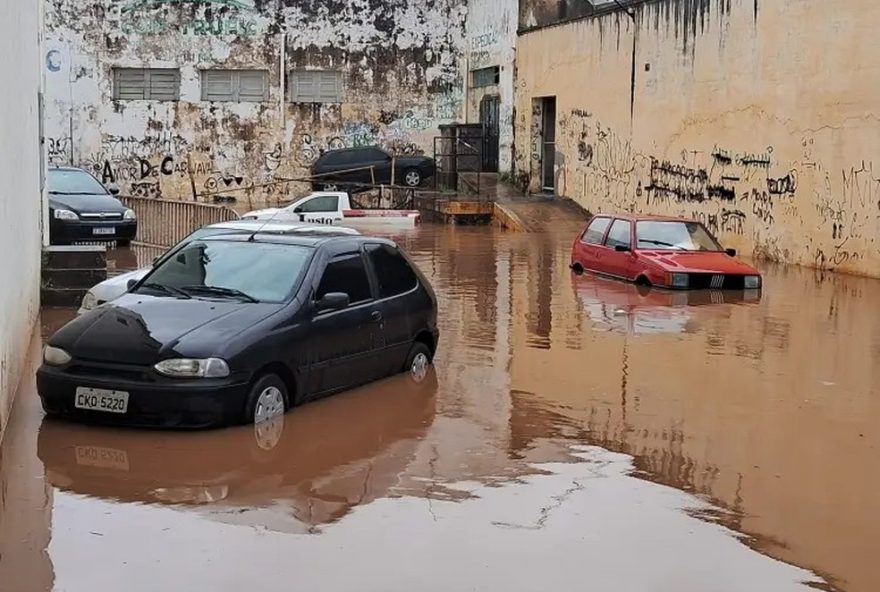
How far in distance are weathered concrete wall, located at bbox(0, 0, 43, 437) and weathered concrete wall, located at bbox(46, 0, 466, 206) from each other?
25.9 meters

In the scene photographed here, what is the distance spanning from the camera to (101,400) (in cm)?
840

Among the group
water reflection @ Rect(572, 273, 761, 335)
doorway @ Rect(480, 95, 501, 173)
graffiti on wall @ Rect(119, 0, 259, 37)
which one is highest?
graffiti on wall @ Rect(119, 0, 259, 37)

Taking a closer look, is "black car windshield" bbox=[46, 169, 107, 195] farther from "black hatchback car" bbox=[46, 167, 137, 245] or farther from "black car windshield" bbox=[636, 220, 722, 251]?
"black car windshield" bbox=[636, 220, 722, 251]

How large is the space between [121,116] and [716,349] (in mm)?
31382

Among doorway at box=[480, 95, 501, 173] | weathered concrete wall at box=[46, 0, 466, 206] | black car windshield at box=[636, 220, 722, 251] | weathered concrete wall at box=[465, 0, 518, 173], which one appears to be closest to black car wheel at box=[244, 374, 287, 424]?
black car windshield at box=[636, 220, 722, 251]

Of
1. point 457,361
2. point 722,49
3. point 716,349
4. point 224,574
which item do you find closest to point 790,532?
point 224,574

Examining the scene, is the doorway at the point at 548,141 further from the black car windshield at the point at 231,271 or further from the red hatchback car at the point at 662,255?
the black car windshield at the point at 231,271

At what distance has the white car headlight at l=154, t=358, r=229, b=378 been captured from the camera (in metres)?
→ 8.27

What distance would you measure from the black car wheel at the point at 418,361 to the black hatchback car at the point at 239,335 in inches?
0.8

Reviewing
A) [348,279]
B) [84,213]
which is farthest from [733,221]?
[348,279]

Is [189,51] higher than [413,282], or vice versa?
[189,51]

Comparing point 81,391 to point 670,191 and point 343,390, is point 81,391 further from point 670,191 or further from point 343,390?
point 670,191

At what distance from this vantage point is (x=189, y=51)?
40.7 m

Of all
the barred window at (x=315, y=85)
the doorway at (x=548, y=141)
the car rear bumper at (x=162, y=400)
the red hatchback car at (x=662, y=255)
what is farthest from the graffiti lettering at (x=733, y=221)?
the car rear bumper at (x=162, y=400)
